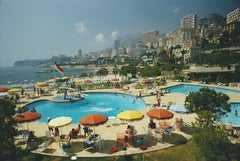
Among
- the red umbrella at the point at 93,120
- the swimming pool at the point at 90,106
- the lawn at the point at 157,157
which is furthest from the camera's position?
the swimming pool at the point at 90,106

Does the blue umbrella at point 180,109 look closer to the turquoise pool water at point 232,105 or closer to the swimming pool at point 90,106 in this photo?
the turquoise pool water at point 232,105

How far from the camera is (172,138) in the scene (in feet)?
38.9

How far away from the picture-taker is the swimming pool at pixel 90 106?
73.5 ft

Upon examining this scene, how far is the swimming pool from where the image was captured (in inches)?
882

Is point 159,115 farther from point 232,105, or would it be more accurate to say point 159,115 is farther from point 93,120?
point 232,105

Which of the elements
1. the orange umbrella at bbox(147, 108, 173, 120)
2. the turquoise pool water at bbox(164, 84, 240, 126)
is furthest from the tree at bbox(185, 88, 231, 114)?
the orange umbrella at bbox(147, 108, 173, 120)

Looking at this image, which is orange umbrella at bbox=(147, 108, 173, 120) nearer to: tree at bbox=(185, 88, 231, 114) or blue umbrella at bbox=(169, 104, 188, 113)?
blue umbrella at bbox=(169, 104, 188, 113)

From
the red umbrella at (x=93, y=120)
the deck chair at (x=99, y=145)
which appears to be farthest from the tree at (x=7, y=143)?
the deck chair at (x=99, y=145)

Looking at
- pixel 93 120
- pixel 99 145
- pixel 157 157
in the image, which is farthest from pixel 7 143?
pixel 157 157

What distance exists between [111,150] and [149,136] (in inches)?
129

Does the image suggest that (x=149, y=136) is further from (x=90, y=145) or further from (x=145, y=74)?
(x=145, y=74)

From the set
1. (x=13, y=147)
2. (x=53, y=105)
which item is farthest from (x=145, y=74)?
(x=13, y=147)

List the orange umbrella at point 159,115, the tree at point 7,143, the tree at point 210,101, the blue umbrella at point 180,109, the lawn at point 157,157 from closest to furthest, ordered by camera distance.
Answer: the tree at point 7,143 < the lawn at point 157,157 < the orange umbrella at point 159,115 < the tree at point 210,101 < the blue umbrella at point 180,109

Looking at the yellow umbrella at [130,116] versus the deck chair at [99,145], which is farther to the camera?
the yellow umbrella at [130,116]
